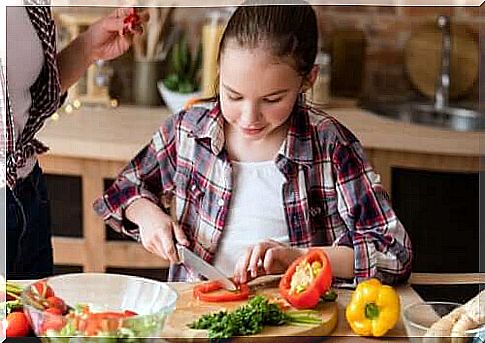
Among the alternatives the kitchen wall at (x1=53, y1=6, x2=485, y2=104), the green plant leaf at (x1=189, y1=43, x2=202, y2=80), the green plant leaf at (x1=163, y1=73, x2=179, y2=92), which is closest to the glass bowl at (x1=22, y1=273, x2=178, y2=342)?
the green plant leaf at (x1=163, y1=73, x2=179, y2=92)

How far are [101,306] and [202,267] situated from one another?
4.2 inches

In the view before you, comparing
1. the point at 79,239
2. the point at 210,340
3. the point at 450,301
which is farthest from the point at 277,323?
the point at 79,239

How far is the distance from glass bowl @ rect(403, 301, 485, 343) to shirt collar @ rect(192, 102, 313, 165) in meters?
0.17

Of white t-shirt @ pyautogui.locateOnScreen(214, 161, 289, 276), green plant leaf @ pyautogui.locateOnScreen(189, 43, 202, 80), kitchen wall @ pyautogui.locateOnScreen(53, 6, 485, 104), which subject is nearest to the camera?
white t-shirt @ pyautogui.locateOnScreen(214, 161, 289, 276)

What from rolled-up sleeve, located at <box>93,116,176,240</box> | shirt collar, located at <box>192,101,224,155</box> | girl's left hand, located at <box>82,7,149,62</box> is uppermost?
girl's left hand, located at <box>82,7,149,62</box>

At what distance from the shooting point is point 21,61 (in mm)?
1014

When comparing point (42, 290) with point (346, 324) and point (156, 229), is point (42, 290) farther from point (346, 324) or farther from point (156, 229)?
point (346, 324)

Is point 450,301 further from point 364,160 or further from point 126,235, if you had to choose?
point 126,235

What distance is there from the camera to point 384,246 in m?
1.06

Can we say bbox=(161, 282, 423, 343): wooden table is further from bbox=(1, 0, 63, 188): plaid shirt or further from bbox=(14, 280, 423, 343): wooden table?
bbox=(1, 0, 63, 188): plaid shirt

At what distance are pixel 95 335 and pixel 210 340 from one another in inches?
4.0

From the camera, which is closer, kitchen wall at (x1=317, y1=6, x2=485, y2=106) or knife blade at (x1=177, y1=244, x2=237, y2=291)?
knife blade at (x1=177, y1=244, x2=237, y2=291)

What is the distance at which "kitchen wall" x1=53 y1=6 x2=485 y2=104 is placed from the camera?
1810mm

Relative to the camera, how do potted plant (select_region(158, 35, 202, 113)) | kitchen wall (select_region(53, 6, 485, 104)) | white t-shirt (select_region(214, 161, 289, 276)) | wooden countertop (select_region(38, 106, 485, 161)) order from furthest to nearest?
kitchen wall (select_region(53, 6, 485, 104)) → potted plant (select_region(158, 35, 202, 113)) → wooden countertop (select_region(38, 106, 485, 161)) → white t-shirt (select_region(214, 161, 289, 276))
